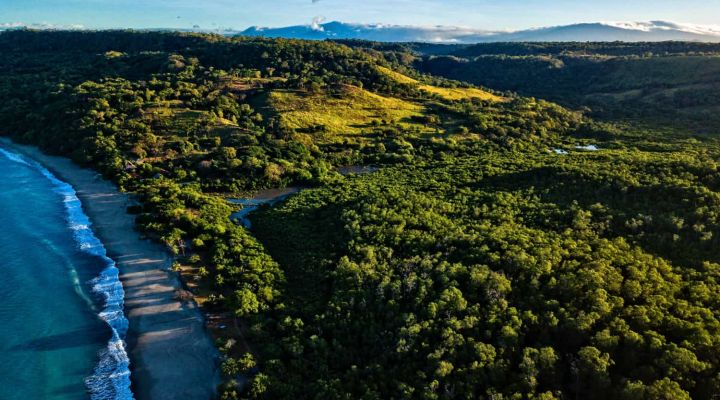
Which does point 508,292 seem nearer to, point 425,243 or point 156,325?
point 425,243

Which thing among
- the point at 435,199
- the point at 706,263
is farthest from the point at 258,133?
the point at 706,263

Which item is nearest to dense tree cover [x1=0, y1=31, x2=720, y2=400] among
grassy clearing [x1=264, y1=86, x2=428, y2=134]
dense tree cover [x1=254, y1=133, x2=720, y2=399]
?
dense tree cover [x1=254, y1=133, x2=720, y2=399]

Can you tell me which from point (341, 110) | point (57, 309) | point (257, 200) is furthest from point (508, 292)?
point (341, 110)

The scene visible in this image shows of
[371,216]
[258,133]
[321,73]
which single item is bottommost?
[371,216]

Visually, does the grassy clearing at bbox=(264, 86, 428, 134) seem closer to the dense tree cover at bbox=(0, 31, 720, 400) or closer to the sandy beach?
the dense tree cover at bbox=(0, 31, 720, 400)

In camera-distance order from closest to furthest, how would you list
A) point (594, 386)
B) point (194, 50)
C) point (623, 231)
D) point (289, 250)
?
point (594, 386), point (623, 231), point (289, 250), point (194, 50)

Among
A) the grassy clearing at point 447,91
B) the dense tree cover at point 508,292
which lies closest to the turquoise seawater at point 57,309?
the dense tree cover at point 508,292

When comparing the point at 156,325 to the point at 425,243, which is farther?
the point at 425,243

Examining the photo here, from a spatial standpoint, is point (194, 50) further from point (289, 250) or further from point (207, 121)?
point (289, 250)
